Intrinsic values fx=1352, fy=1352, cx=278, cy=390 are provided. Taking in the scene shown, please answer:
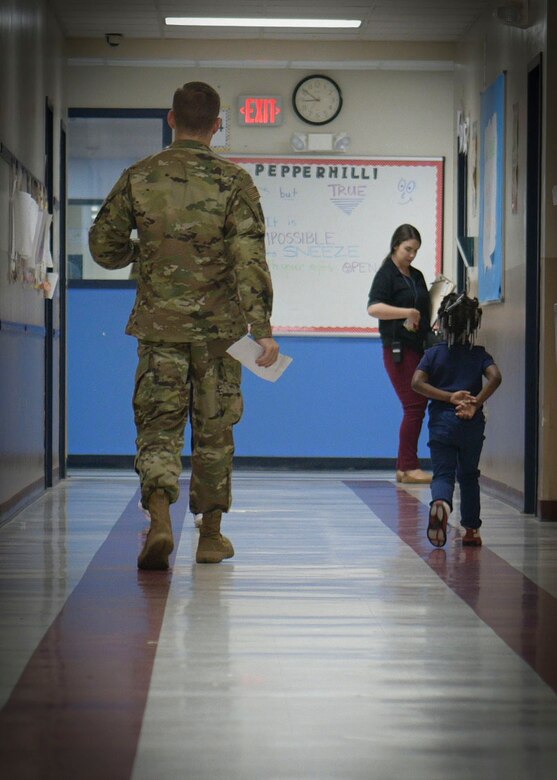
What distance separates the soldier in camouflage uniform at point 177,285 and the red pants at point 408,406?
3.70 metres

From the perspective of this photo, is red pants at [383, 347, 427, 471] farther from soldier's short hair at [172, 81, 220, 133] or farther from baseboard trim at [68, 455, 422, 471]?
soldier's short hair at [172, 81, 220, 133]

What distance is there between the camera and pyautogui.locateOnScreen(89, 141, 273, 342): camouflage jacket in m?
4.15

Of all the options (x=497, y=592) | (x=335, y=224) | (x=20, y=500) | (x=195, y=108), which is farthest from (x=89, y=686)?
(x=335, y=224)

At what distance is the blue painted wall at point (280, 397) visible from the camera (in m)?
8.95

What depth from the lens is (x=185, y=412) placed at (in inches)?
166

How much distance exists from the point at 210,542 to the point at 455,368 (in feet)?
3.90

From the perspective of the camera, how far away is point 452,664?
290 cm

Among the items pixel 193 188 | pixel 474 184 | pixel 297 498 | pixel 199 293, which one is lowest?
pixel 297 498

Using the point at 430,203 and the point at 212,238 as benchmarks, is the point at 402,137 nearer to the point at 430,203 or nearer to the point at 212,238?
the point at 430,203

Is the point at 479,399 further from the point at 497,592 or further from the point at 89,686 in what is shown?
the point at 89,686

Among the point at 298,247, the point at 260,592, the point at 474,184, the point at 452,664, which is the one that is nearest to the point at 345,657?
the point at 452,664

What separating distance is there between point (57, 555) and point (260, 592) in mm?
1012

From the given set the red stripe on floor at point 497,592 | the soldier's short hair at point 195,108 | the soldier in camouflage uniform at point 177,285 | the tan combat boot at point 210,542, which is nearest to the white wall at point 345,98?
the red stripe on floor at point 497,592

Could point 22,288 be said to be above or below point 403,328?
above
